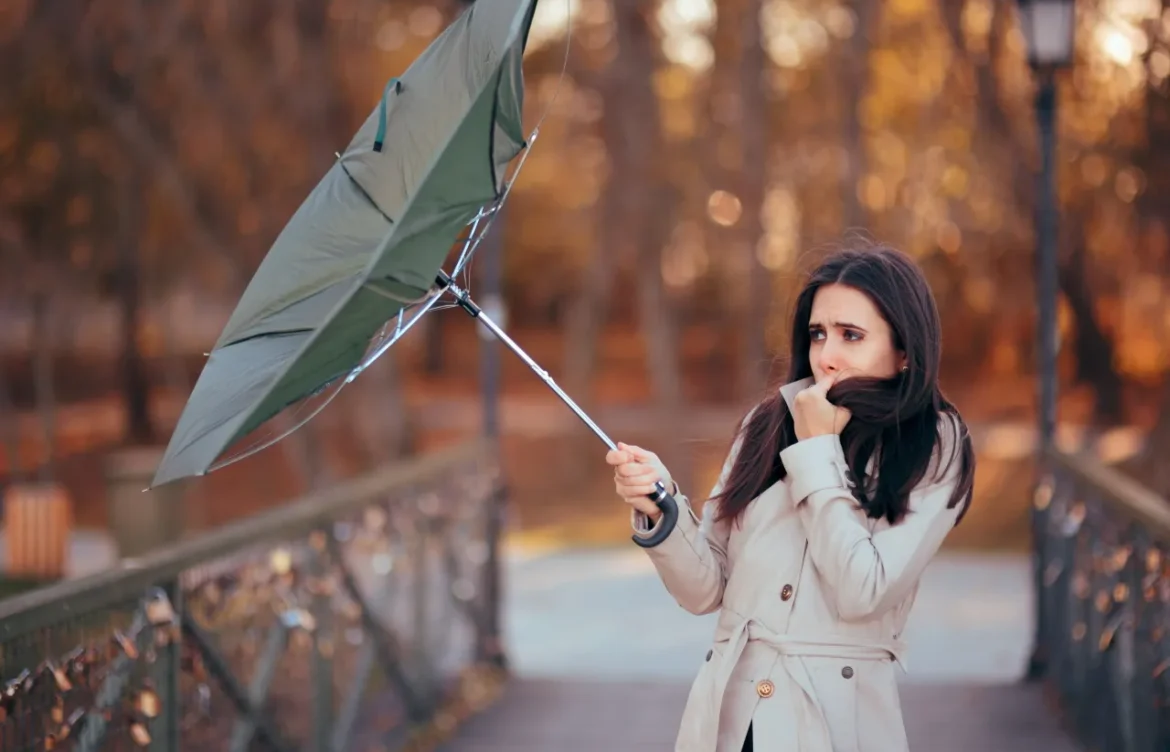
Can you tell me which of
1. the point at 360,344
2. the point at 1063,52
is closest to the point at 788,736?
the point at 360,344

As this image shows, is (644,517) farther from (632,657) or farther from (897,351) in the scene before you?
(632,657)

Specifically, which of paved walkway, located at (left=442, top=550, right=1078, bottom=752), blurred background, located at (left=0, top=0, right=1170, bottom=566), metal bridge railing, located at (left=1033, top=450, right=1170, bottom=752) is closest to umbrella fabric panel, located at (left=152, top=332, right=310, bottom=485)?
metal bridge railing, located at (left=1033, top=450, right=1170, bottom=752)

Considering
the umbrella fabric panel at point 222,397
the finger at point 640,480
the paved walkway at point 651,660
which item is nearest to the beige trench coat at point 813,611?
the finger at point 640,480

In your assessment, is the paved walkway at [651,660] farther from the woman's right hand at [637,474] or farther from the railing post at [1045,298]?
the woman's right hand at [637,474]

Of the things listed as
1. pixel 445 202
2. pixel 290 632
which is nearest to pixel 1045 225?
pixel 290 632

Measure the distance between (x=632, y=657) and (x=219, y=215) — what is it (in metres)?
12.2

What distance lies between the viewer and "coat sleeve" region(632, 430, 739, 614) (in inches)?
116

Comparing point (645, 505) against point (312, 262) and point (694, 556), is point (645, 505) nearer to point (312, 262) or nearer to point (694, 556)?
point (694, 556)

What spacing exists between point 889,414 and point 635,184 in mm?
16289

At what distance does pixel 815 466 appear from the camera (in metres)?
2.83

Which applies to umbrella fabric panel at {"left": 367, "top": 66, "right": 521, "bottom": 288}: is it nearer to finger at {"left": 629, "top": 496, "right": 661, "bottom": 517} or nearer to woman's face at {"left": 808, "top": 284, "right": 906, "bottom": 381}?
finger at {"left": 629, "top": 496, "right": 661, "bottom": 517}

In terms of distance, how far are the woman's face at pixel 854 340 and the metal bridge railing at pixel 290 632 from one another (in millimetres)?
1744

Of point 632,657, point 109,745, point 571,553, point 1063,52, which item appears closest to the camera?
point 109,745

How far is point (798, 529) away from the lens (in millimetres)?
2932
